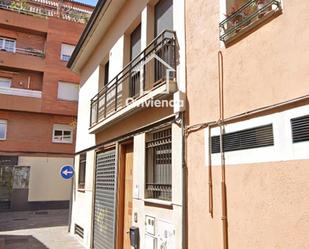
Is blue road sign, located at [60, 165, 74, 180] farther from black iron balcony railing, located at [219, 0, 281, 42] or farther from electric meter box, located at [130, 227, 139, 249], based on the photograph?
black iron balcony railing, located at [219, 0, 281, 42]

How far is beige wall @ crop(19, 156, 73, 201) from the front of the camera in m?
21.8

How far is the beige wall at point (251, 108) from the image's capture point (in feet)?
9.84

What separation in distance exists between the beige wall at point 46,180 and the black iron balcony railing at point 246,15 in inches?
808

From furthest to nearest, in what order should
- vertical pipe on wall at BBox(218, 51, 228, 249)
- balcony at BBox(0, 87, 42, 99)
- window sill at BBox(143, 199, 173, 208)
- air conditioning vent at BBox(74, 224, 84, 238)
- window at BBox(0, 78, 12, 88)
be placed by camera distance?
1. window at BBox(0, 78, 12, 88)
2. balcony at BBox(0, 87, 42, 99)
3. air conditioning vent at BBox(74, 224, 84, 238)
4. window sill at BBox(143, 199, 173, 208)
5. vertical pipe on wall at BBox(218, 51, 228, 249)

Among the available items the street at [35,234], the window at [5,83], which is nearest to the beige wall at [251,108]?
the street at [35,234]

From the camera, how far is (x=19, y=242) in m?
10.9

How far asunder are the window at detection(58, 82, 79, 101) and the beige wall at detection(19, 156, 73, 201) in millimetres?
4560

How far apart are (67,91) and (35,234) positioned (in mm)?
13204

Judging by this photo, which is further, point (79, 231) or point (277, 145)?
point (79, 231)

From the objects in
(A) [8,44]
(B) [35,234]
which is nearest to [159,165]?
(B) [35,234]

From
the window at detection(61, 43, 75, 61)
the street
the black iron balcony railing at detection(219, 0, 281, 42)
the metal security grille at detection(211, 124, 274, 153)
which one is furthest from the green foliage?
the metal security grille at detection(211, 124, 274, 153)

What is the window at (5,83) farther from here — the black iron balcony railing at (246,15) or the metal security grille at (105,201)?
the black iron balcony railing at (246,15)

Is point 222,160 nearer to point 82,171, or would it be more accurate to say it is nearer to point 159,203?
point 159,203

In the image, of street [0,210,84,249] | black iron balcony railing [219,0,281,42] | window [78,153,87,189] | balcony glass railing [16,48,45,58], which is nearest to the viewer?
black iron balcony railing [219,0,281,42]
